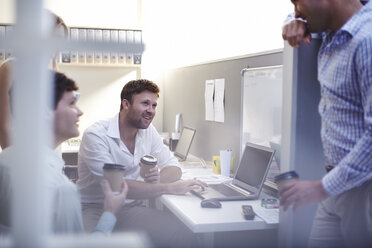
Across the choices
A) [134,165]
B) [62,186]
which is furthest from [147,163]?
[62,186]

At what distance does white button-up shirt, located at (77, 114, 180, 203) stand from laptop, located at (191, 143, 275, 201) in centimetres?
42

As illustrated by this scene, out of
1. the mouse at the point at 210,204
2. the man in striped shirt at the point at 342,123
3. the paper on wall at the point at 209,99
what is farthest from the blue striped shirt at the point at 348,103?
the paper on wall at the point at 209,99

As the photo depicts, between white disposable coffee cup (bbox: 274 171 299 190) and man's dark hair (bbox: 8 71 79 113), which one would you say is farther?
man's dark hair (bbox: 8 71 79 113)

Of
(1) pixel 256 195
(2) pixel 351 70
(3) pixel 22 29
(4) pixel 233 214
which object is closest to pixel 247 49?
(1) pixel 256 195

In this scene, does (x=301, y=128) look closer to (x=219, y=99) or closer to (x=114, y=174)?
(x=114, y=174)

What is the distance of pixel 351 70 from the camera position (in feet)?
3.77

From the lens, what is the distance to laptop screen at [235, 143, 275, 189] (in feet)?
6.23

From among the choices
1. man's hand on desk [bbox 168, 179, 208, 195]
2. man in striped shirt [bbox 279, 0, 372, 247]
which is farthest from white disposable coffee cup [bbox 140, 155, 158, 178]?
man in striped shirt [bbox 279, 0, 372, 247]

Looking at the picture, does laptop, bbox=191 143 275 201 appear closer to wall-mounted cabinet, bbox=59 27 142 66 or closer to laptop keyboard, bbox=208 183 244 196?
laptop keyboard, bbox=208 183 244 196

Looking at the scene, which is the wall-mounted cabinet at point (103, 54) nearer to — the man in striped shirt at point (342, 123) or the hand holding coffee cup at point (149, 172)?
the hand holding coffee cup at point (149, 172)

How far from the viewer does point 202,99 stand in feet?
9.92

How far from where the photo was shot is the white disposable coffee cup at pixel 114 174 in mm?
1360

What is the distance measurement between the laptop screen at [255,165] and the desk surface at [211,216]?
0.12 meters

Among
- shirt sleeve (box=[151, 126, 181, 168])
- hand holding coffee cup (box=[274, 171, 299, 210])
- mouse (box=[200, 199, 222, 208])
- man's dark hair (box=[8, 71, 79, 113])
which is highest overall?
man's dark hair (box=[8, 71, 79, 113])
